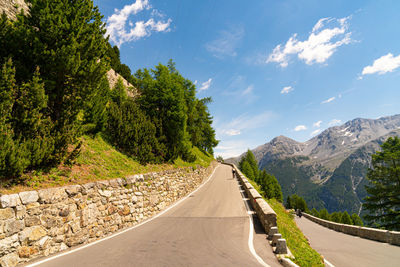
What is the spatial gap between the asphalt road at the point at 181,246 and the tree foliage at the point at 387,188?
2989cm

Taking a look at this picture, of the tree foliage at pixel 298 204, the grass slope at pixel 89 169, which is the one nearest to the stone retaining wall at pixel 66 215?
the grass slope at pixel 89 169

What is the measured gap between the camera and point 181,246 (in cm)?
630

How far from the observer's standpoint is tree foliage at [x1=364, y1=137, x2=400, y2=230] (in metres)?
26.4

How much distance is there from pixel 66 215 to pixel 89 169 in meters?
3.05

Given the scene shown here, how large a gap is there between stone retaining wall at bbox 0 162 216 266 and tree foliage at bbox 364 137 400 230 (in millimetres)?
33812

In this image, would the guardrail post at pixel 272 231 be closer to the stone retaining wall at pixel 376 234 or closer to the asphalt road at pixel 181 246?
the asphalt road at pixel 181 246

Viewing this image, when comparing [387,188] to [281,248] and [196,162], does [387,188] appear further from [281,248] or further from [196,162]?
[281,248]

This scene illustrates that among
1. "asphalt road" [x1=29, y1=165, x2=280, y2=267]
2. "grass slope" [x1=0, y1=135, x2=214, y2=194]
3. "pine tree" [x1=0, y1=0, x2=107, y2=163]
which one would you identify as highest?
"pine tree" [x1=0, y1=0, x2=107, y2=163]

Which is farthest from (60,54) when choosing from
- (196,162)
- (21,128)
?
(196,162)

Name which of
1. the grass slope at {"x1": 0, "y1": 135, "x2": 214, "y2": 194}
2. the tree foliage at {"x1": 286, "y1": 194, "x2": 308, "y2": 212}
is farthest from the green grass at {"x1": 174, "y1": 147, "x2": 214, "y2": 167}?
the tree foliage at {"x1": 286, "y1": 194, "x2": 308, "y2": 212}

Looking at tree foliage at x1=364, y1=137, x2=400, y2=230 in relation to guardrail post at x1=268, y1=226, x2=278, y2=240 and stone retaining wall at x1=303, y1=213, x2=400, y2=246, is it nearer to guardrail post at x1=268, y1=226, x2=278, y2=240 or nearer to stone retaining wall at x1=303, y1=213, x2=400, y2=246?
stone retaining wall at x1=303, y1=213, x2=400, y2=246

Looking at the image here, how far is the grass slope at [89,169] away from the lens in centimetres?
644

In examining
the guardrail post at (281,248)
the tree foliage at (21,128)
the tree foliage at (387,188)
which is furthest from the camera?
the tree foliage at (387,188)

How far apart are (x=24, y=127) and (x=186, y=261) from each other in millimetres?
7615
